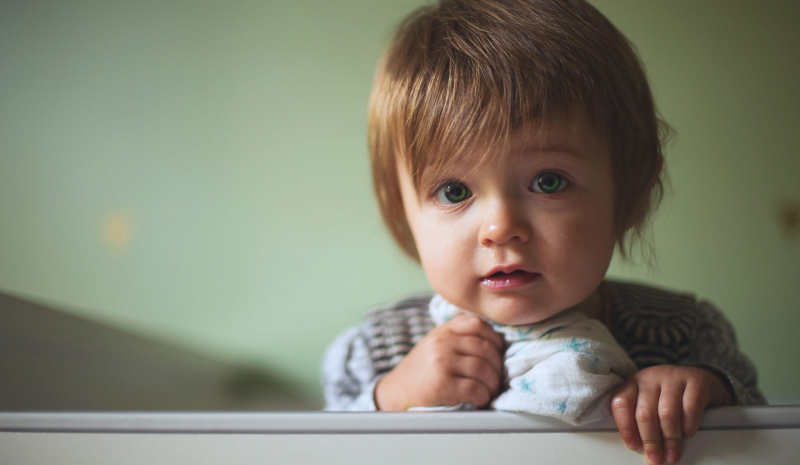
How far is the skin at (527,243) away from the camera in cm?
40

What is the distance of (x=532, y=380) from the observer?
40cm

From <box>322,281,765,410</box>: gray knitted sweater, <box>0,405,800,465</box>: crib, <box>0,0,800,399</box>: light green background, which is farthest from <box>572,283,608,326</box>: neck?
<box>0,0,800,399</box>: light green background

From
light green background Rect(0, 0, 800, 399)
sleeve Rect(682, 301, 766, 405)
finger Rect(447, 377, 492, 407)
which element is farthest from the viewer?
light green background Rect(0, 0, 800, 399)

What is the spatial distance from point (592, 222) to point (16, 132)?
1081 millimetres

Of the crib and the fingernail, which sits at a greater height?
the crib

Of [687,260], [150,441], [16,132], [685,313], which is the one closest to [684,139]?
[687,260]

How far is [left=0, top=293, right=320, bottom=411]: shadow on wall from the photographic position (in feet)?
1.88

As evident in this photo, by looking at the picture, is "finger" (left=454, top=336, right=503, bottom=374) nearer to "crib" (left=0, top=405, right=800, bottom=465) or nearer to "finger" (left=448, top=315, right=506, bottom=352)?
"finger" (left=448, top=315, right=506, bottom=352)

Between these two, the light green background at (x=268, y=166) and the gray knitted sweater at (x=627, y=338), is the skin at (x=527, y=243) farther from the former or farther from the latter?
the light green background at (x=268, y=166)

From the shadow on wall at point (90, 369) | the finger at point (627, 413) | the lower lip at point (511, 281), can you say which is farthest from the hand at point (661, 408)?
the shadow on wall at point (90, 369)

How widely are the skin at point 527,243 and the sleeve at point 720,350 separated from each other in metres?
0.13

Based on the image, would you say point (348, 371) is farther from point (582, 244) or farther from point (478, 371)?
point (582, 244)

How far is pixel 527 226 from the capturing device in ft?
1.35

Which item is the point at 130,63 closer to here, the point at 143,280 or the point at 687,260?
the point at 143,280
